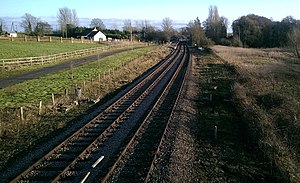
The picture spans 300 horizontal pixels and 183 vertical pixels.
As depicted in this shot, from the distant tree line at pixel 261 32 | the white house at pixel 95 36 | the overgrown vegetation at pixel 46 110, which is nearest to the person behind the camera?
the overgrown vegetation at pixel 46 110

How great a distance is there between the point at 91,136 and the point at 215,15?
138852mm

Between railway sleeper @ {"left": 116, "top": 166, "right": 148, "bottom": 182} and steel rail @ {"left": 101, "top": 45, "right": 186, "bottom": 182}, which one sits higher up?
steel rail @ {"left": 101, "top": 45, "right": 186, "bottom": 182}

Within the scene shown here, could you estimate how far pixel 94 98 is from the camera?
26812mm

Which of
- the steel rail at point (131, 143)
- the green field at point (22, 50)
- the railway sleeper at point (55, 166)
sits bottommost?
the railway sleeper at point (55, 166)

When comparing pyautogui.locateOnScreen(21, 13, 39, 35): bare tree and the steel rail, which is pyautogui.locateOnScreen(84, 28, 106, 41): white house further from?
the steel rail

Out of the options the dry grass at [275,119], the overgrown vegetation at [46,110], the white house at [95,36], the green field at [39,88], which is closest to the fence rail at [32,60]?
the green field at [39,88]

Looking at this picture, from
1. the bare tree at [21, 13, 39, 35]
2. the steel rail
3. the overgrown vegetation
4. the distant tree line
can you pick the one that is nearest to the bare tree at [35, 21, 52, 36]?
the bare tree at [21, 13, 39, 35]

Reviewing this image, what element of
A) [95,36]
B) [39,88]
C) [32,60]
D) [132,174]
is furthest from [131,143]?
[95,36]

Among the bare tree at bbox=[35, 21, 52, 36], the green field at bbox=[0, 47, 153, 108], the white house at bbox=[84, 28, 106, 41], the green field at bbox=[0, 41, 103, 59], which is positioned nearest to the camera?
the green field at bbox=[0, 47, 153, 108]

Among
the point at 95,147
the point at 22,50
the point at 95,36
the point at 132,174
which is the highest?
the point at 95,36

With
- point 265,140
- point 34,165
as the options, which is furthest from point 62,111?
point 265,140

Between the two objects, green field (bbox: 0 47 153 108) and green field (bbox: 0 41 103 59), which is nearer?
green field (bbox: 0 47 153 108)

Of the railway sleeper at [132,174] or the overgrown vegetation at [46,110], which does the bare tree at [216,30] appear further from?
the railway sleeper at [132,174]

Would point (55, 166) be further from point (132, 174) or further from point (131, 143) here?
point (131, 143)
